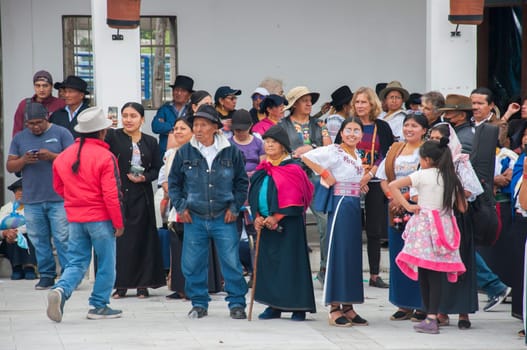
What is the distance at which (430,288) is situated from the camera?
9.76 m

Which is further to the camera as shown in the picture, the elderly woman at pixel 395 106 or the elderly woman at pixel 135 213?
the elderly woman at pixel 395 106

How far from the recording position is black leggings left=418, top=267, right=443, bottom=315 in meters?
9.70

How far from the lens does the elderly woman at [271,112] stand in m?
12.7

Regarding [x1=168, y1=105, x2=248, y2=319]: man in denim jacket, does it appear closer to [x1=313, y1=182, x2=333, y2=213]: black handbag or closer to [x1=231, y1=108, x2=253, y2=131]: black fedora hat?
[x1=313, y1=182, x2=333, y2=213]: black handbag

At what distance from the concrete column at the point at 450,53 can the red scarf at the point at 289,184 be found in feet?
11.2

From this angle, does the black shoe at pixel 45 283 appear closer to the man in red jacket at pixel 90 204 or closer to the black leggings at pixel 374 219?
the man in red jacket at pixel 90 204

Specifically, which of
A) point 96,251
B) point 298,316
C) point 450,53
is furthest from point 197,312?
point 450,53

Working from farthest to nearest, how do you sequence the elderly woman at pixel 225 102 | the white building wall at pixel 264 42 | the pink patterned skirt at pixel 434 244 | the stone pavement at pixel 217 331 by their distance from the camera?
the white building wall at pixel 264 42 < the elderly woman at pixel 225 102 < the pink patterned skirt at pixel 434 244 < the stone pavement at pixel 217 331

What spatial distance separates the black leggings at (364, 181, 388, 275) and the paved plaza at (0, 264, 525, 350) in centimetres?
96

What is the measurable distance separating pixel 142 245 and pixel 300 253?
2208mm

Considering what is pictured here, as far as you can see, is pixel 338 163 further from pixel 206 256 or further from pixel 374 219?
pixel 374 219

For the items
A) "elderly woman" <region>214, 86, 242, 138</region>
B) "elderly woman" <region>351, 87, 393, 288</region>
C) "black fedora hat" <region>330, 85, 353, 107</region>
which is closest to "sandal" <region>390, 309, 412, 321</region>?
"elderly woman" <region>351, 87, 393, 288</region>

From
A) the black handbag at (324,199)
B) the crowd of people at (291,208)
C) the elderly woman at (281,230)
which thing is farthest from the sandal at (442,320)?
the black handbag at (324,199)

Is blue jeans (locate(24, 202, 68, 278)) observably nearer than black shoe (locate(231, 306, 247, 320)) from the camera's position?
No
